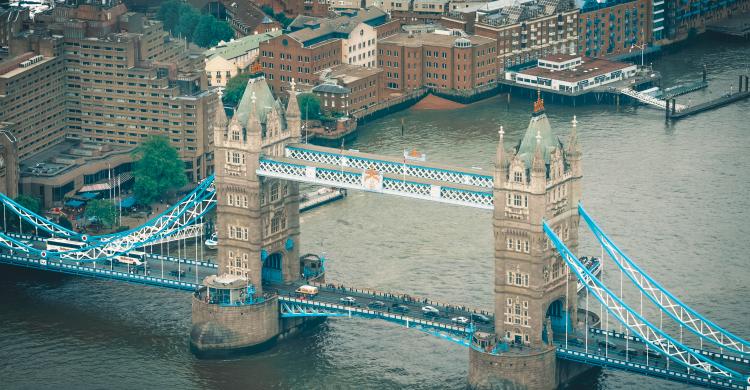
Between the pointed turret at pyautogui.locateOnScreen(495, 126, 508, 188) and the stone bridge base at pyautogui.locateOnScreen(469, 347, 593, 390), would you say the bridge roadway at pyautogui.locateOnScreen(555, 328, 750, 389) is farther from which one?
the pointed turret at pyautogui.locateOnScreen(495, 126, 508, 188)

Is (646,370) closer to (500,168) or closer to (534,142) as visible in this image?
(500,168)

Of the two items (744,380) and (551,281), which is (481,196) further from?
(744,380)

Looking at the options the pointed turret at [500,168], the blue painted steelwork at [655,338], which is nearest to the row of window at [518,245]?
the blue painted steelwork at [655,338]

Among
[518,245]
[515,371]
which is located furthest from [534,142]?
[515,371]

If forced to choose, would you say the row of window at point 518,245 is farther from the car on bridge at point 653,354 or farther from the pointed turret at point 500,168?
the car on bridge at point 653,354

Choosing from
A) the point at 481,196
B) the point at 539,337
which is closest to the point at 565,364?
the point at 539,337

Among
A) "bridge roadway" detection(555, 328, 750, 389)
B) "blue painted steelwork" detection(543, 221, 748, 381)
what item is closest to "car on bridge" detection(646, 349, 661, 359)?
"bridge roadway" detection(555, 328, 750, 389)
